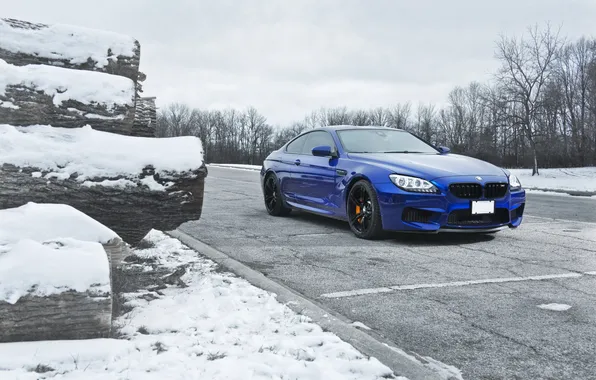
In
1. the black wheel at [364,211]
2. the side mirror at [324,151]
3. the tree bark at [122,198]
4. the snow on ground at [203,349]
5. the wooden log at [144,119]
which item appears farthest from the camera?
the side mirror at [324,151]

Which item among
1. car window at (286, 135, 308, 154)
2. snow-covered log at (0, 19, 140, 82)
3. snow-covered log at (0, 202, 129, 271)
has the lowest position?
snow-covered log at (0, 202, 129, 271)

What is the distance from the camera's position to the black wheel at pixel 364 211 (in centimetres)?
597

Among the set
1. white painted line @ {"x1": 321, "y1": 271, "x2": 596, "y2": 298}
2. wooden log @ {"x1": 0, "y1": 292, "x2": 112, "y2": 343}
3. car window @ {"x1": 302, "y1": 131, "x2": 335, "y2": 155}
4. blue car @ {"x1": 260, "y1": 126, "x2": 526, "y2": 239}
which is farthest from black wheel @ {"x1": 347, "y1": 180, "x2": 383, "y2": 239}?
wooden log @ {"x1": 0, "y1": 292, "x2": 112, "y2": 343}

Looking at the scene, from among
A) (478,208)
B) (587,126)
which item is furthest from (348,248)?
(587,126)

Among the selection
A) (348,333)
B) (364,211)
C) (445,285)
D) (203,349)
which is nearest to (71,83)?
(203,349)

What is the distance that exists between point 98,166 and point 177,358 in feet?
5.11

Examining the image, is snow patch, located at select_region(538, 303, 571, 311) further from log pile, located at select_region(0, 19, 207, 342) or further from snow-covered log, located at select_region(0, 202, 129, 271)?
snow-covered log, located at select_region(0, 202, 129, 271)

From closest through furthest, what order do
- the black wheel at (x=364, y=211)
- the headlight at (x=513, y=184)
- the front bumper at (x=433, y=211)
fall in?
the front bumper at (x=433, y=211) < the black wheel at (x=364, y=211) < the headlight at (x=513, y=184)

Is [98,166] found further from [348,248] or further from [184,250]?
[348,248]

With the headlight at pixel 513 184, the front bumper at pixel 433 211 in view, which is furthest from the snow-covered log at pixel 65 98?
the headlight at pixel 513 184

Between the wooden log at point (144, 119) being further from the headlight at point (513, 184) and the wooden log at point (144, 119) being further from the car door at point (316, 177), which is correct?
the headlight at point (513, 184)

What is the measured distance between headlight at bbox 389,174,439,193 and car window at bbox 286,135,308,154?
247cm

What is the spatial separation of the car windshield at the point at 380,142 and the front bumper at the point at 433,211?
3.69ft

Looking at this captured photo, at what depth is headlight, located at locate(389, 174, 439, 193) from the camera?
5.62 metres
